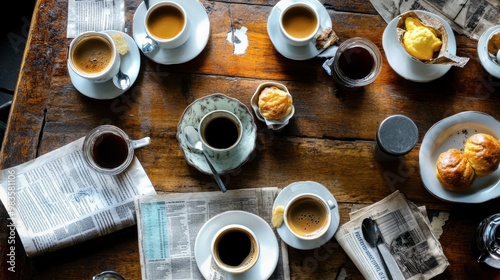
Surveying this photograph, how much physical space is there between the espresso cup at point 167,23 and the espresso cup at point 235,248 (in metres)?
0.58

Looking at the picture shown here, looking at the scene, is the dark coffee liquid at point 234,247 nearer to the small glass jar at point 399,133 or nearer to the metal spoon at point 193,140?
the metal spoon at point 193,140

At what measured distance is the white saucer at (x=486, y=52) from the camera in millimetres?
1504

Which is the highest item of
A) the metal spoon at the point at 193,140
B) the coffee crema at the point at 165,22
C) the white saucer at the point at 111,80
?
the coffee crema at the point at 165,22

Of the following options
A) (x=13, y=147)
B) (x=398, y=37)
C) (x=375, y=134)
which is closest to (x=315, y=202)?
(x=375, y=134)

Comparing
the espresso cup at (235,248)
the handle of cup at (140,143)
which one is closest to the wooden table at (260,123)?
the handle of cup at (140,143)

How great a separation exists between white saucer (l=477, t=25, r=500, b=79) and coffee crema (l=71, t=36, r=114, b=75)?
112 centimetres

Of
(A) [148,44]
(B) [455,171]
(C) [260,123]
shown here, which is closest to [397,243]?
(B) [455,171]

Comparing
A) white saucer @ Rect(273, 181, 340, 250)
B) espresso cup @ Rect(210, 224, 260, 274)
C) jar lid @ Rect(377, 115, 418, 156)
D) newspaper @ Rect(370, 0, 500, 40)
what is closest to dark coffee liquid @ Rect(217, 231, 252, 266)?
espresso cup @ Rect(210, 224, 260, 274)

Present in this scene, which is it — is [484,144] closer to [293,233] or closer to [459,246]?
[459,246]

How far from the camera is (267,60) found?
1.53 meters

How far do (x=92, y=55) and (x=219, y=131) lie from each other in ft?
1.50

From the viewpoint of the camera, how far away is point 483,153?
1.41m

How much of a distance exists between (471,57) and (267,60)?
634 mm

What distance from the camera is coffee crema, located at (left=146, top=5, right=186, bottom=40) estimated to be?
4.89 ft
